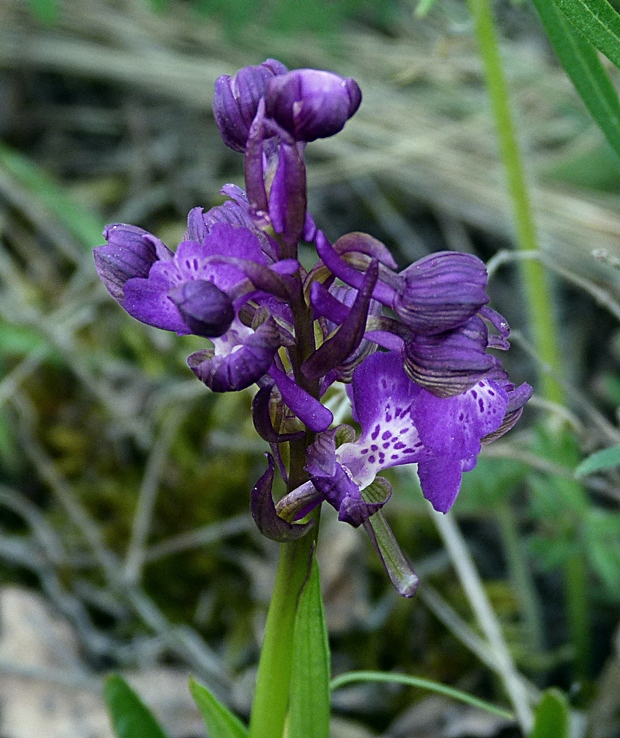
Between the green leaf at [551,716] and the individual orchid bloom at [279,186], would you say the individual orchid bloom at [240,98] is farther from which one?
the green leaf at [551,716]

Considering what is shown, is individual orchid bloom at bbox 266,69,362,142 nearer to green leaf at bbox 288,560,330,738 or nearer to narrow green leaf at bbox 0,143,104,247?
green leaf at bbox 288,560,330,738

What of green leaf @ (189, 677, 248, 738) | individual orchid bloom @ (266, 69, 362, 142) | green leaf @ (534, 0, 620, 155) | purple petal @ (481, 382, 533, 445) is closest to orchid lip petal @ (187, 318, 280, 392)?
individual orchid bloom @ (266, 69, 362, 142)

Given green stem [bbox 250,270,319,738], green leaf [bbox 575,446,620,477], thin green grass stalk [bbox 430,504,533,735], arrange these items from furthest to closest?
1. thin green grass stalk [bbox 430,504,533,735]
2. green leaf [bbox 575,446,620,477]
3. green stem [bbox 250,270,319,738]

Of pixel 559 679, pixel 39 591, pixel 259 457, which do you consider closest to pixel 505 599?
pixel 559 679

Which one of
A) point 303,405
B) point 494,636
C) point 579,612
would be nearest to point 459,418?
point 303,405

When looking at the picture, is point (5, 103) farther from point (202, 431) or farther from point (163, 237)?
point (202, 431)

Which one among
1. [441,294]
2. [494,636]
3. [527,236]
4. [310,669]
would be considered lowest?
[494,636]

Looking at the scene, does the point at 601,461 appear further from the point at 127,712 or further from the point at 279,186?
the point at 127,712
